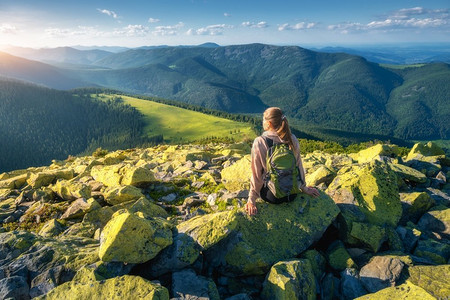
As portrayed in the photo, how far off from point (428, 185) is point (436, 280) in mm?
10071

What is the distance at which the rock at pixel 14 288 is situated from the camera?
22.1 ft

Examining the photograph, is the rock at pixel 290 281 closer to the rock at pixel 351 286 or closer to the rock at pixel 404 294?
the rock at pixel 351 286

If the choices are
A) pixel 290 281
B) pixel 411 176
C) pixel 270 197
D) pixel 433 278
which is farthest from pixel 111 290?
pixel 411 176

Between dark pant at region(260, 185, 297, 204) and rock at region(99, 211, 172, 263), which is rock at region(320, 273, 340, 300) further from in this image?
rock at region(99, 211, 172, 263)

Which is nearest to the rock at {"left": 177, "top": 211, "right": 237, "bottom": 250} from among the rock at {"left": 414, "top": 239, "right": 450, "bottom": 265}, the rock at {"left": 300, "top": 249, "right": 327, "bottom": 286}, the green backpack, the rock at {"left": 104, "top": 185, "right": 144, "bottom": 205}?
the green backpack

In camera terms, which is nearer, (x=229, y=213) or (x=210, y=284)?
(x=210, y=284)

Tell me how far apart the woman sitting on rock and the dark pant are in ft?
0.13

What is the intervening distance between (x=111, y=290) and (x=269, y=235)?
5.15m

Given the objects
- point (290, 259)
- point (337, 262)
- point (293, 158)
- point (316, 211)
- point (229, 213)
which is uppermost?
point (293, 158)

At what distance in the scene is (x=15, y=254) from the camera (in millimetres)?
8672

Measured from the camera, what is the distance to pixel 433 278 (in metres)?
7.30

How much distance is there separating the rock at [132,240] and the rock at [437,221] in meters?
11.0

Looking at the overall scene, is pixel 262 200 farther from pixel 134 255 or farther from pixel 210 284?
pixel 134 255

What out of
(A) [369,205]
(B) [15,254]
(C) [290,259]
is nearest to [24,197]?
(B) [15,254]
